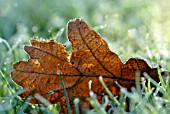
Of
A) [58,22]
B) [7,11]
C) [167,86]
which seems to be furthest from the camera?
[7,11]

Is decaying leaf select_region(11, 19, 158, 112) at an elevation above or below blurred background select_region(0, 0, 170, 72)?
below

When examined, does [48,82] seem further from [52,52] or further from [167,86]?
[167,86]

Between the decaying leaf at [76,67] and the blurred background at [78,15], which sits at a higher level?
the blurred background at [78,15]

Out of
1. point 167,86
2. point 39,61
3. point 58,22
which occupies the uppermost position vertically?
point 58,22

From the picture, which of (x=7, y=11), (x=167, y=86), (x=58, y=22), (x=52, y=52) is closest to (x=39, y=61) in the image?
(x=52, y=52)

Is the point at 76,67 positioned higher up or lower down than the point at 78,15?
lower down

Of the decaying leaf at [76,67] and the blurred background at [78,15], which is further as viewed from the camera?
the blurred background at [78,15]

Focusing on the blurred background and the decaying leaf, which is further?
the blurred background

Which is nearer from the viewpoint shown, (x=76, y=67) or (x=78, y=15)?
(x=76, y=67)
